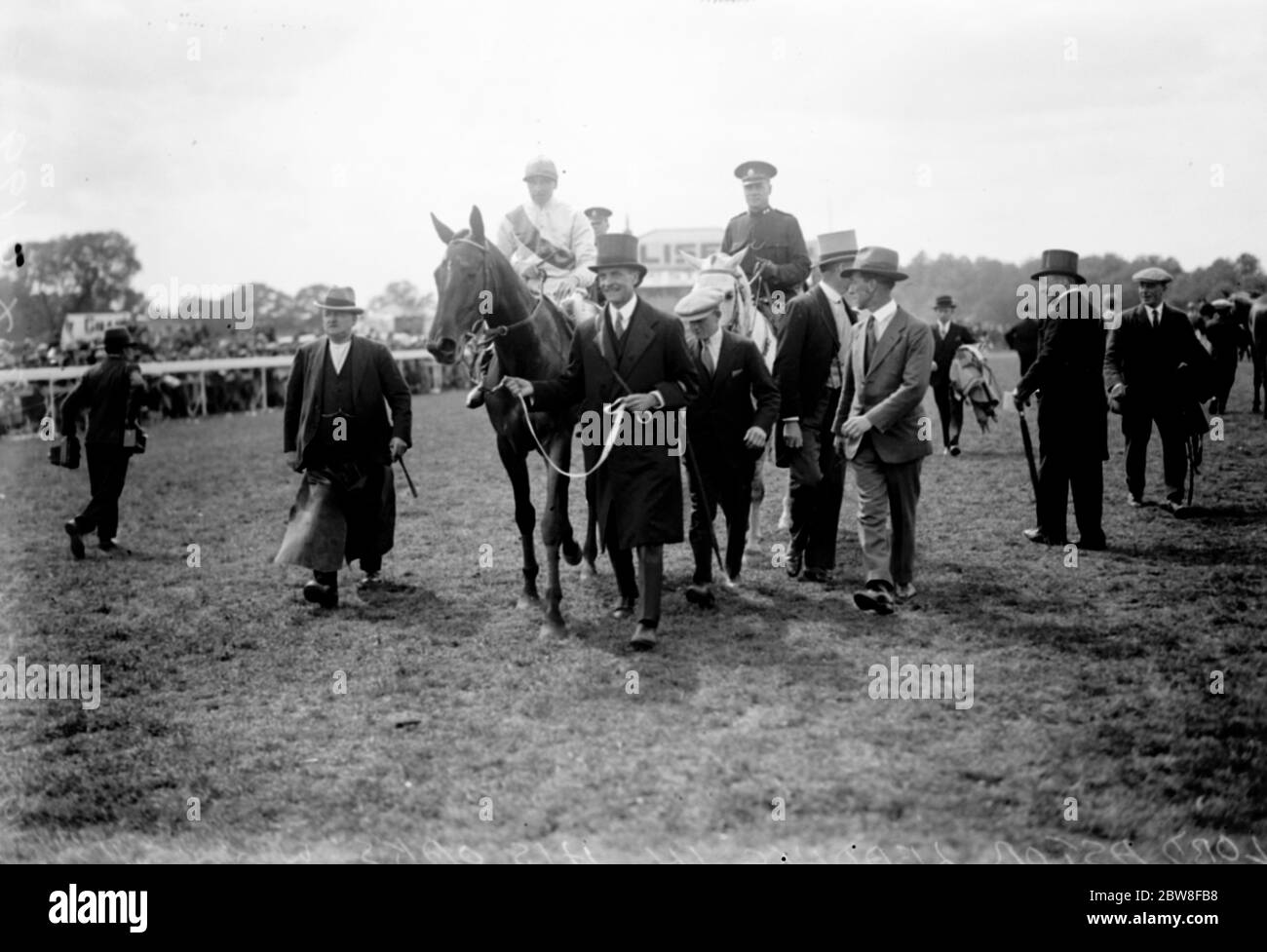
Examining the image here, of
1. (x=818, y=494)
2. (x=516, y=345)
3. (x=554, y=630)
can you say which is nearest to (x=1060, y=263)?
(x=818, y=494)

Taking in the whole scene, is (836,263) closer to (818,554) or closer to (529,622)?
(818,554)

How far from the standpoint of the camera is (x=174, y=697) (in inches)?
230

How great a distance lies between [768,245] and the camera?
31.9 ft

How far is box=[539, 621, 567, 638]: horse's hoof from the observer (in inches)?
262

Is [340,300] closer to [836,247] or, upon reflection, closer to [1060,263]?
[836,247]

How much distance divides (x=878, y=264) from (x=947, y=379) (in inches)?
323

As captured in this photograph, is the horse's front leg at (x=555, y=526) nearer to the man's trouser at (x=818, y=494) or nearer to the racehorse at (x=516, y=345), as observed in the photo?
the racehorse at (x=516, y=345)

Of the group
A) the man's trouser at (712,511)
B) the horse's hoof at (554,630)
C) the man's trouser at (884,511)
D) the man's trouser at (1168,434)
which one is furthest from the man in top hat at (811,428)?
the man's trouser at (1168,434)

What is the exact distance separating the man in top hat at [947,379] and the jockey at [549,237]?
7.11m

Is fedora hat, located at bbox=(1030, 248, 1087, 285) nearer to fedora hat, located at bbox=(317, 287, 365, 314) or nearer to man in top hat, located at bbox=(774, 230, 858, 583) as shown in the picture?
man in top hat, located at bbox=(774, 230, 858, 583)

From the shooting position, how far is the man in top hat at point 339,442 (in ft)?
25.1

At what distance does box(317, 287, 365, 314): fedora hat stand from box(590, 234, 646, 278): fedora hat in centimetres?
237

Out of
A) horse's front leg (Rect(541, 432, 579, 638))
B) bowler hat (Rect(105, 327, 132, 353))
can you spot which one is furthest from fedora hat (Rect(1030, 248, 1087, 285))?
bowler hat (Rect(105, 327, 132, 353))
